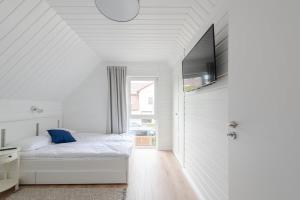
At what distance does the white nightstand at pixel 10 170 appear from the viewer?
2.49 m

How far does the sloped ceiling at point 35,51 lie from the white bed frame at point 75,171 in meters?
1.15

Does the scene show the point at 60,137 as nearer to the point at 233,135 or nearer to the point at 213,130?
the point at 213,130

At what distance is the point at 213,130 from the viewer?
2078 mm

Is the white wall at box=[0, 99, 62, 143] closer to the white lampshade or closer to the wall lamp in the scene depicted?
the wall lamp

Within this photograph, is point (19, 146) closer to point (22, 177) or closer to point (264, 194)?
point (22, 177)

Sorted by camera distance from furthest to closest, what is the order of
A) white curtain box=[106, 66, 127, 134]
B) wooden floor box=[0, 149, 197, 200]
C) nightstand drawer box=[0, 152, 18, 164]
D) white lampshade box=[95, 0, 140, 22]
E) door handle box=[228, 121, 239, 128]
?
white curtain box=[106, 66, 127, 134], wooden floor box=[0, 149, 197, 200], nightstand drawer box=[0, 152, 18, 164], white lampshade box=[95, 0, 140, 22], door handle box=[228, 121, 239, 128]

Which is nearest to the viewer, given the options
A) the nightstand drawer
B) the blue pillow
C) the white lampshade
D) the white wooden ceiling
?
the white lampshade

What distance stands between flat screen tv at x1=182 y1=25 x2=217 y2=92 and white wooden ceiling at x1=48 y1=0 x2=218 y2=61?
1.17 feet

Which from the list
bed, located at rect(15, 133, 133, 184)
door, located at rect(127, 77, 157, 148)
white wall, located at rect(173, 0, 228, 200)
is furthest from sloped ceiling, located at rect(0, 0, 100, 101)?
white wall, located at rect(173, 0, 228, 200)

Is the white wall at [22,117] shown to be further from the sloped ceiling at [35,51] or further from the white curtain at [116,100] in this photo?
the white curtain at [116,100]

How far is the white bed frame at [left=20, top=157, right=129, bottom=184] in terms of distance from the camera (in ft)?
9.30

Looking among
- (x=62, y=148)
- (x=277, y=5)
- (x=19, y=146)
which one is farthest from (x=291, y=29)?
(x=19, y=146)

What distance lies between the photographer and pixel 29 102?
3504mm

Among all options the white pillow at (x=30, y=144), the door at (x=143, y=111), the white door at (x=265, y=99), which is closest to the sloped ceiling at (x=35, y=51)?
the white pillow at (x=30, y=144)
